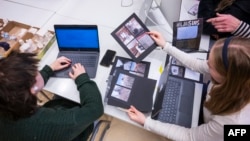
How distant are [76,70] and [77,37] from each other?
199 mm

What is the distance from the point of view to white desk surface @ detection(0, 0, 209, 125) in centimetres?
145

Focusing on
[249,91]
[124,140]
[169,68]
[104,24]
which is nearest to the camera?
[249,91]

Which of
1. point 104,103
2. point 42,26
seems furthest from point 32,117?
point 42,26

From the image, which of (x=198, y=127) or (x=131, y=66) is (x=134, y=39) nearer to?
(x=131, y=66)

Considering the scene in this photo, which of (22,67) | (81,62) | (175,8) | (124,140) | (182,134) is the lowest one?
(124,140)

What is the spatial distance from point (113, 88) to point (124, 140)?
0.39 metres

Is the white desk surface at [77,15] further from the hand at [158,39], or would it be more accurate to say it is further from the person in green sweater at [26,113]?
the person in green sweater at [26,113]

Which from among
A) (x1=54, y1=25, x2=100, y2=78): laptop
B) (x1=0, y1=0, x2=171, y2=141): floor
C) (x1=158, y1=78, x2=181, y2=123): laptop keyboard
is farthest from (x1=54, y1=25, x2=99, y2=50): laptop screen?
(x1=158, y1=78, x2=181, y2=123): laptop keyboard

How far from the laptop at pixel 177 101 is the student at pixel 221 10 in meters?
0.38

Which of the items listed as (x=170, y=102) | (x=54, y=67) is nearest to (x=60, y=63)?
(x=54, y=67)

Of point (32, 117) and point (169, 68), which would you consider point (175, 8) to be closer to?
point (169, 68)

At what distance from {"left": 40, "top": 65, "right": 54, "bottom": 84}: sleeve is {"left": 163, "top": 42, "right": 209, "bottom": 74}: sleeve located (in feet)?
2.17

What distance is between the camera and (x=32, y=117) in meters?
0.96

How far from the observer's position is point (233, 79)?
923mm
